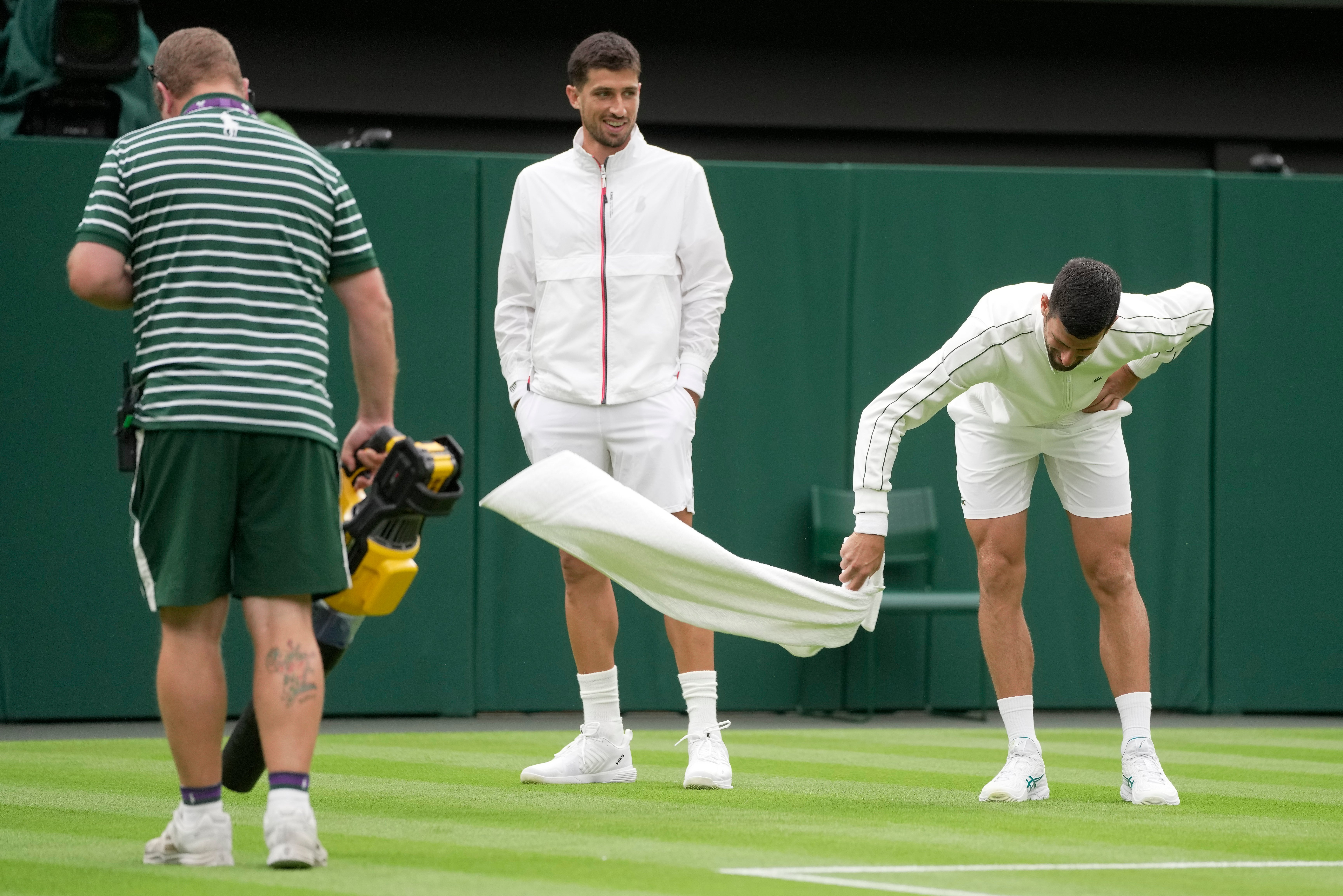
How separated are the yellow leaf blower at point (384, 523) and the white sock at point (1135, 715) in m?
A: 2.34

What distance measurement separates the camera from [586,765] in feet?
19.2

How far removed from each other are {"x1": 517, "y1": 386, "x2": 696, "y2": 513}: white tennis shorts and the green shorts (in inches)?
74.0

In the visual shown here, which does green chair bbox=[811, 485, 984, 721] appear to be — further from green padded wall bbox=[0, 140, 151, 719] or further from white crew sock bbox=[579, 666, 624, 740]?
green padded wall bbox=[0, 140, 151, 719]

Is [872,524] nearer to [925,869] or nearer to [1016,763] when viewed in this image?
[1016,763]

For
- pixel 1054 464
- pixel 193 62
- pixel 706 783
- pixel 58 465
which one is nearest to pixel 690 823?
pixel 706 783

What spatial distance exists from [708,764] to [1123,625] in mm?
1394

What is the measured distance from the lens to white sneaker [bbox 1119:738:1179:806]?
17.3 ft

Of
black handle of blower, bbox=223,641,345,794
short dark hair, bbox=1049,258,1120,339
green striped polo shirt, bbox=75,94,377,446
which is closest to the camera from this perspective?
green striped polo shirt, bbox=75,94,377,446

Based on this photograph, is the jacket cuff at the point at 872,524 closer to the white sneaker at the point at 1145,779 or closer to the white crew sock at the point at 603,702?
the white sneaker at the point at 1145,779

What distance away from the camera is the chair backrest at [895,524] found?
9.03 meters

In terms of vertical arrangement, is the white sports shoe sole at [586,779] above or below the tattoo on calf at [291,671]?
below

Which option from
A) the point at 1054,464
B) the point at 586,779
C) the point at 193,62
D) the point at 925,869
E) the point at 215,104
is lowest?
the point at 586,779

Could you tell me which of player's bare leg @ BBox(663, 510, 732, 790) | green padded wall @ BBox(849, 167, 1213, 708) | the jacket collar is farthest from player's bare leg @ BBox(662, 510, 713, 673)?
green padded wall @ BBox(849, 167, 1213, 708)

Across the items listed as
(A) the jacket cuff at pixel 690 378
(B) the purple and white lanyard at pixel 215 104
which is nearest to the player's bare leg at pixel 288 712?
(B) the purple and white lanyard at pixel 215 104
